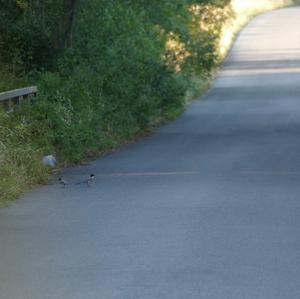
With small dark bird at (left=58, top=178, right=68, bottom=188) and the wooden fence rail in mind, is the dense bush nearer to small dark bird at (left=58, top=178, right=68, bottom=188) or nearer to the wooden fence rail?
the wooden fence rail

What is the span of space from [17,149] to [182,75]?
1980cm

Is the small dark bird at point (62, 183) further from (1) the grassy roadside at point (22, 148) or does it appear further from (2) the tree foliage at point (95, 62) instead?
(2) the tree foliage at point (95, 62)

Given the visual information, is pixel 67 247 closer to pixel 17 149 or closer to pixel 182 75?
pixel 17 149

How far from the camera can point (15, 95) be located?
22.3 metres

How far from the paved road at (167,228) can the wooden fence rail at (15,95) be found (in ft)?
5.76

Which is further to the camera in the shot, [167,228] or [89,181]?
[89,181]

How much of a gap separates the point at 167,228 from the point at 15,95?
976cm

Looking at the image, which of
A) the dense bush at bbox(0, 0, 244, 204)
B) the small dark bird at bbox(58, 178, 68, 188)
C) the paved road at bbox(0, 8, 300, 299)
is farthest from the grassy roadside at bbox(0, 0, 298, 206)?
the small dark bird at bbox(58, 178, 68, 188)

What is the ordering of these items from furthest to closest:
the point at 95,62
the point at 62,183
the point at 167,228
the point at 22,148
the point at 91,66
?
the point at 95,62 < the point at 91,66 < the point at 22,148 < the point at 62,183 < the point at 167,228

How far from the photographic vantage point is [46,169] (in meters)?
19.6

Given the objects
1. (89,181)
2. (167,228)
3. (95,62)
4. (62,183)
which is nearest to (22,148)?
(89,181)

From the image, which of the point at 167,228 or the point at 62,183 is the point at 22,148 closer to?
the point at 62,183

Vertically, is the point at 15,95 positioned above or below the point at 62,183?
above

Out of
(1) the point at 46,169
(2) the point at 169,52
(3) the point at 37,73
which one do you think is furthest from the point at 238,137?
(1) the point at 46,169
